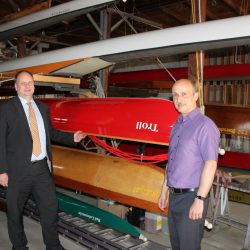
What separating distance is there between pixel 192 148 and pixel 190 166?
0.11 m

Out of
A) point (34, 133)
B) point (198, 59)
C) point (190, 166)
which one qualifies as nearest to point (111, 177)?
point (34, 133)

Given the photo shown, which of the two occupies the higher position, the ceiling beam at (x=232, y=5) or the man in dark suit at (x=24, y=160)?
the ceiling beam at (x=232, y=5)

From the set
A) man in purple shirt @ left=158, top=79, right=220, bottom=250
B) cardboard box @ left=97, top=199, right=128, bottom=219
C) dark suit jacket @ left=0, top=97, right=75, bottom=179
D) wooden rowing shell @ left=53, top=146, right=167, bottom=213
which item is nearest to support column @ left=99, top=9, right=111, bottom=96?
wooden rowing shell @ left=53, top=146, right=167, bottom=213

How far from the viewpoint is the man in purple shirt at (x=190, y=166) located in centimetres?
178

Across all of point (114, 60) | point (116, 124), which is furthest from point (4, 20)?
point (116, 124)

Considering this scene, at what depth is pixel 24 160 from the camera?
2.47 metres

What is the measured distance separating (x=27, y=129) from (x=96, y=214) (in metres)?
1.46

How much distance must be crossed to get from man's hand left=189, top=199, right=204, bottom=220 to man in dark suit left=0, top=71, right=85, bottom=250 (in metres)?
1.28

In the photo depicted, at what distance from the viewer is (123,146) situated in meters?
7.05

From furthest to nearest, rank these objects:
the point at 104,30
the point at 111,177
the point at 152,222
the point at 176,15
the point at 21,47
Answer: the point at 176,15
the point at 21,47
the point at 104,30
the point at 152,222
the point at 111,177

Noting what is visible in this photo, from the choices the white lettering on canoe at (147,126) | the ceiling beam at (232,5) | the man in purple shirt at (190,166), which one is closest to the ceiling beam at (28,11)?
the white lettering on canoe at (147,126)

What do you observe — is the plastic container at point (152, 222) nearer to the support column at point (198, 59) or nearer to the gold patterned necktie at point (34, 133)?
the support column at point (198, 59)

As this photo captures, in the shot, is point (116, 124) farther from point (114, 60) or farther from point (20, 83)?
point (20, 83)

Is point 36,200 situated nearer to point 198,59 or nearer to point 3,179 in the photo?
point 3,179
